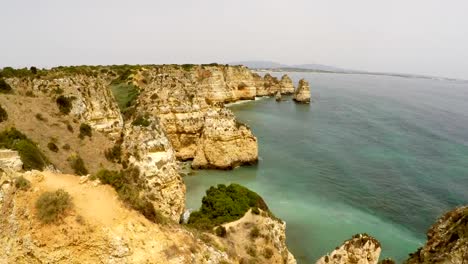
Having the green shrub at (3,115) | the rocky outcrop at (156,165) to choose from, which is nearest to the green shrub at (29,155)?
the green shrub at (3,115)

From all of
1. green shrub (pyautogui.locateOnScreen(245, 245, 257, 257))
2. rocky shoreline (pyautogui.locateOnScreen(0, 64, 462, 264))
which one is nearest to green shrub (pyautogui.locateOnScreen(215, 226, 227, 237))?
rocky shoreline (pyautogui.locateOnScreen(0, 64, 462, 264))

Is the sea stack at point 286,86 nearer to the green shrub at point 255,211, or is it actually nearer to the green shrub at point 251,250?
the green shrub at point 255,211

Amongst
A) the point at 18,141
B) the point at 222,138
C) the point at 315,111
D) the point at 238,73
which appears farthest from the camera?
the point at 238,73

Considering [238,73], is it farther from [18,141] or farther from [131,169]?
[18,141]

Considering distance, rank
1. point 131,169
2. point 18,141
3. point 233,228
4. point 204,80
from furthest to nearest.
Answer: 1. point 204,80
2. point 131,169
3. point 233,228
4. point 18,141

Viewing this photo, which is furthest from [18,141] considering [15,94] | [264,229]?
[264,229]

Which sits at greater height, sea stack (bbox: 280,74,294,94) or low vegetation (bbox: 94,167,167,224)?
low vegetation (bbox: 94,167,167,224)

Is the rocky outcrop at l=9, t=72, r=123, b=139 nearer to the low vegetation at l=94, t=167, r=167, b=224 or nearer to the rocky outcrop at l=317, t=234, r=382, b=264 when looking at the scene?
the low vegetation at l=94, t=167, r=167, b=224
